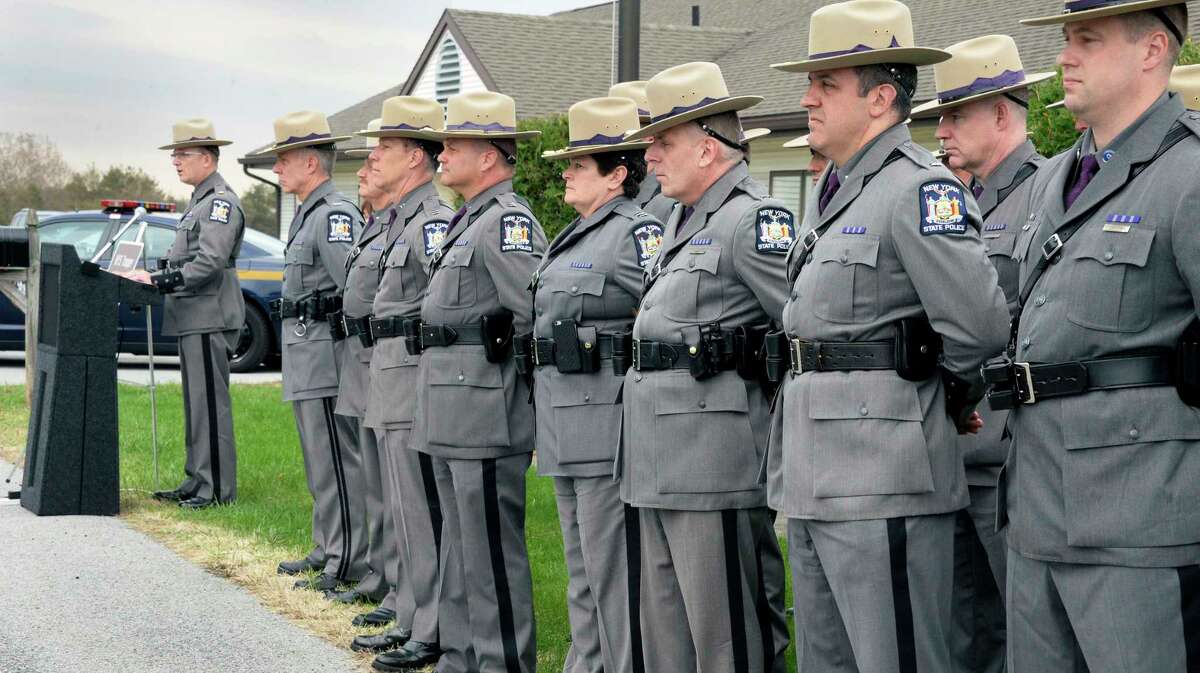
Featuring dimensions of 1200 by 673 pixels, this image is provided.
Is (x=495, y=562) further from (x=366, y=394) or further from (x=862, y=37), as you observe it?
(x=862, y=37)

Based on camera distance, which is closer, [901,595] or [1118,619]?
[1118,619]

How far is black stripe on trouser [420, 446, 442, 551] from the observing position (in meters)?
5.94

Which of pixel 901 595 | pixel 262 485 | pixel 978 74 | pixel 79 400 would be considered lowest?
pixel 262 485

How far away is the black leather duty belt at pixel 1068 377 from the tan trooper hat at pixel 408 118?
141 inches

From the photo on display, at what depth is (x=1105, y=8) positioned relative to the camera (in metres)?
3.18

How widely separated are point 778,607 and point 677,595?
40.0 inches

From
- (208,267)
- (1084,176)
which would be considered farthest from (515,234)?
(208,267)

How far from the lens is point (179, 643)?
20.5ft

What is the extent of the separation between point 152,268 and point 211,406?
762 cm

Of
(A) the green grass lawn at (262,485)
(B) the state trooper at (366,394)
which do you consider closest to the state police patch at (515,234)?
(B) the state trooper at (366,394)

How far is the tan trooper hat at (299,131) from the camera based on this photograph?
7.88 meters

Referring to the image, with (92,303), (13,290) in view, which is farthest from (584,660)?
(13,290)

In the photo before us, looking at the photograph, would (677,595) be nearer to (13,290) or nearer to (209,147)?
(209,147)

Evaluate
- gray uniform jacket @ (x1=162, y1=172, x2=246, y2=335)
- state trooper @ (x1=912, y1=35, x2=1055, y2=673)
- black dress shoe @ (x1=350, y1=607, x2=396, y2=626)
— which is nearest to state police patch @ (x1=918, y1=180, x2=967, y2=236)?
state trooper @ (x1=912, y1=35, x2=1055, y2=673)
